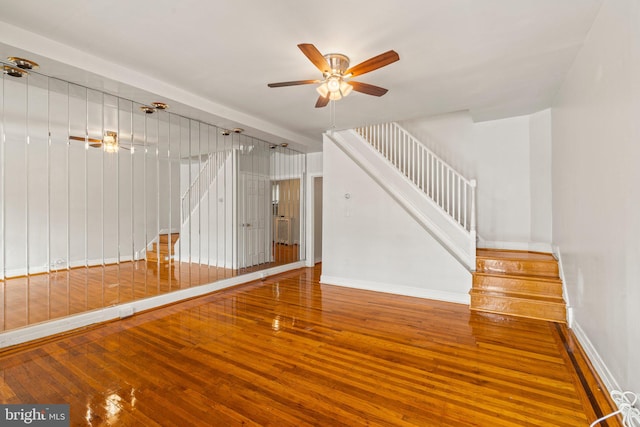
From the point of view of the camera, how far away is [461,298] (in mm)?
4305

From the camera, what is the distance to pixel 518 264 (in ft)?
13.9

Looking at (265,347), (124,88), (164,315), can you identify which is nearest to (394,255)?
(265,347)

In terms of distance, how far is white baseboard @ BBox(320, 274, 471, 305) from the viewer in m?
4.34

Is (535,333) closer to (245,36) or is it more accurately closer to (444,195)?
(444,195)

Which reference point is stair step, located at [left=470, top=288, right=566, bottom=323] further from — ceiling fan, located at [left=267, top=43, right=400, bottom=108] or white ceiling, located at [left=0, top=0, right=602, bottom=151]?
ceiling fan, located at [left=267, top=43, right=400, bottom=108]

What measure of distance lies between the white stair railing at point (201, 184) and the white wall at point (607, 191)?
5.15m

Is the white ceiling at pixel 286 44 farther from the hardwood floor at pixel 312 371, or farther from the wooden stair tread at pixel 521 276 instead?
the hardwood floor at pixel 312 371

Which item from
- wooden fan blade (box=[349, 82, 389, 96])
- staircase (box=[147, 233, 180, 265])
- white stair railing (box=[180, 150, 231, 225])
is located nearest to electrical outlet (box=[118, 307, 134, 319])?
staircase (box=[147, 233, 180, 265])

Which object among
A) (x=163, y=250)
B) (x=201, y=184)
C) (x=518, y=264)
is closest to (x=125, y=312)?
(x=163, y=250)

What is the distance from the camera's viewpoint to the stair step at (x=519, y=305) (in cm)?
361

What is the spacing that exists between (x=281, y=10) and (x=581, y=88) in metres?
2.95

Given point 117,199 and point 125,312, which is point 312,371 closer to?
point 125,312

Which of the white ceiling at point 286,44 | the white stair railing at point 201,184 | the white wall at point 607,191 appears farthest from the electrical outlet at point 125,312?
the white wall at point 607,191

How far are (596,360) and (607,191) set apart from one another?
1401 mm
